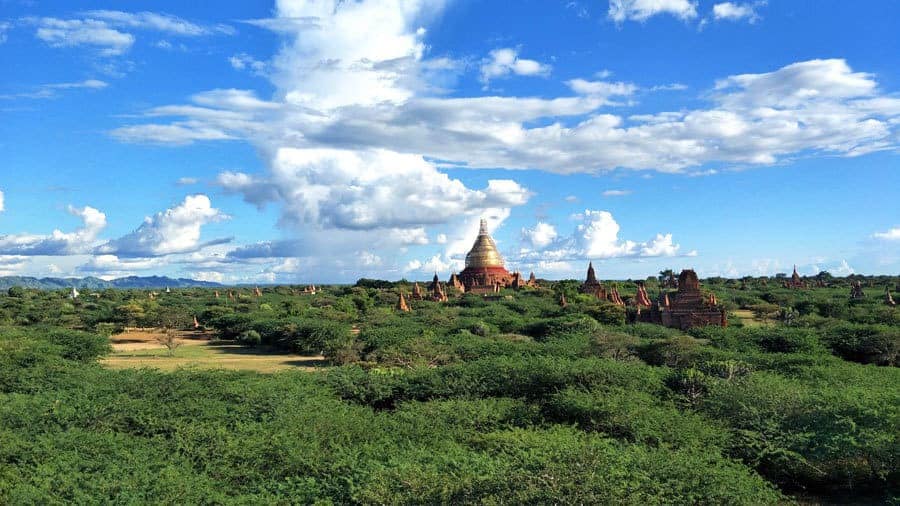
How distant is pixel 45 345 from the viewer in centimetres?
3173

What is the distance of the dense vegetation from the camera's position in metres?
13.0

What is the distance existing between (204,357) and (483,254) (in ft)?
164

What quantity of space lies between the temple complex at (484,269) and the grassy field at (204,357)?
38.4m

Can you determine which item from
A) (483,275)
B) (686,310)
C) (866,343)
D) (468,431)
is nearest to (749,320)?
(686,310)

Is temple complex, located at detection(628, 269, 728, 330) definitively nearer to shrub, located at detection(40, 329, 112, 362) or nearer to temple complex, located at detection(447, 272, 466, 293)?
shrub, located at detection(40, 329, 112, 362)

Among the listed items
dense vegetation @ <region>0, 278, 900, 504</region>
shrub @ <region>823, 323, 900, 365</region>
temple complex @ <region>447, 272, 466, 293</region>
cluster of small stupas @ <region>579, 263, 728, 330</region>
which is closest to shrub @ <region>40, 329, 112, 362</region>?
dense vegetation @ <region>0, 278, 900, 504</region>

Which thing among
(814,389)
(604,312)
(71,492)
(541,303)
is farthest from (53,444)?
(541,303)

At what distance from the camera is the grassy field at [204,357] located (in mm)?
38156

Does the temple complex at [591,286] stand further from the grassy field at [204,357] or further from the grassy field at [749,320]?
the grassy field at [204,357]

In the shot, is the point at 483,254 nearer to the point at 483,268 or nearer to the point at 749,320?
the point at 483,268

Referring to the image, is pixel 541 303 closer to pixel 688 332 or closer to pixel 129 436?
pixel 688 332

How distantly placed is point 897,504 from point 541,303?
4981 cm

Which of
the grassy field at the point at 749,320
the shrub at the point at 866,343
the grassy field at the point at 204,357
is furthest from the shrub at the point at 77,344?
the grassy field at the point at 749,320

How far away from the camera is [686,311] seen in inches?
1704
